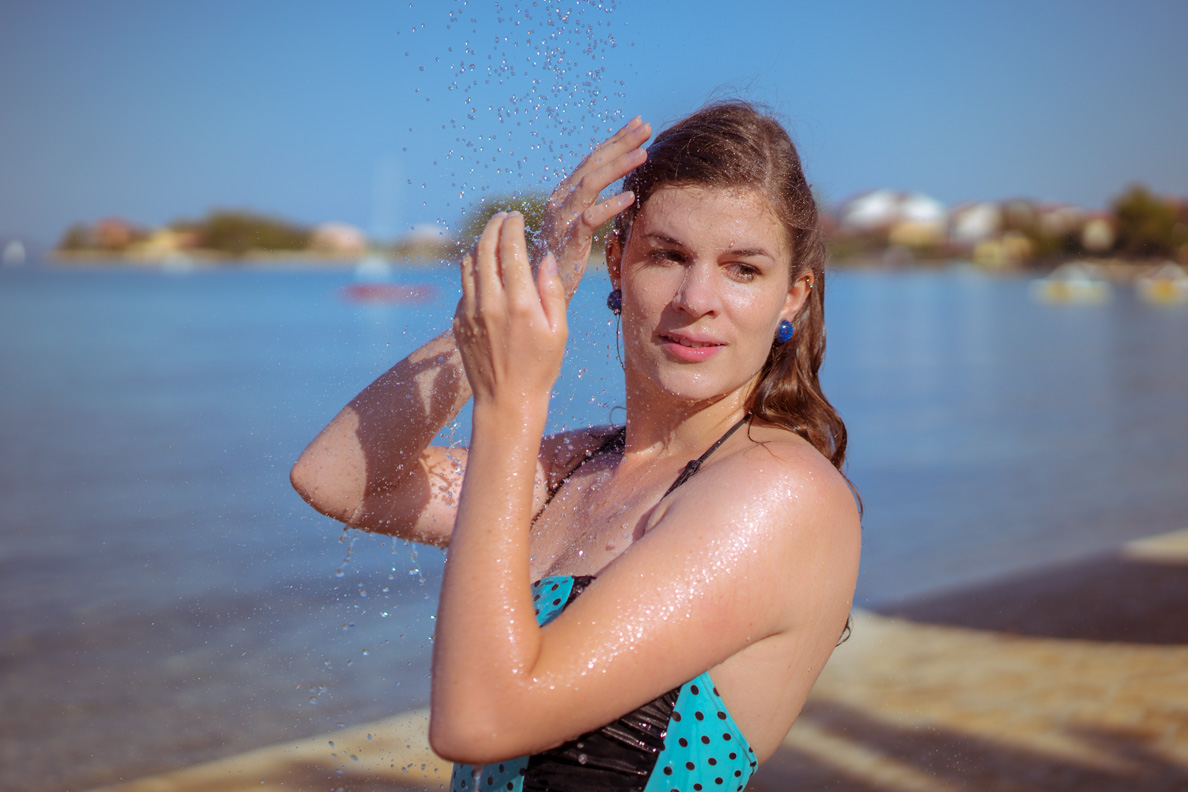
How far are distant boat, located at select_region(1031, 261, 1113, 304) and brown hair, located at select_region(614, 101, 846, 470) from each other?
2634 inches

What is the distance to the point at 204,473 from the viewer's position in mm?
12914

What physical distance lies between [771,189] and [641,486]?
24.0 inches

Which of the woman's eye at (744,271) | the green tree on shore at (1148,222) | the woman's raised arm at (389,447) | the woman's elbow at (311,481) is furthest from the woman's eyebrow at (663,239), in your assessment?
the green tree on shore at (1148,222)

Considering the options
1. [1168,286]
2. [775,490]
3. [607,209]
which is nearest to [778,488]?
[775,490]

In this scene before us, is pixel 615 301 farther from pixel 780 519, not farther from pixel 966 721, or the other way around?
pixel 966 721

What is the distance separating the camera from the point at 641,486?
198cm

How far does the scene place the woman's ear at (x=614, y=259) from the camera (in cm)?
206

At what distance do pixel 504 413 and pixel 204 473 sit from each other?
40.6 feet

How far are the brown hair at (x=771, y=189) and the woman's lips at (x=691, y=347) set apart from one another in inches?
7.2

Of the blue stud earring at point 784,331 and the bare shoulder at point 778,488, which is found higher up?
Answer: the blue stud earring at point 784,331

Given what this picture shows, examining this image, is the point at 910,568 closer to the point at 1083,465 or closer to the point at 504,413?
the point at 1083,465

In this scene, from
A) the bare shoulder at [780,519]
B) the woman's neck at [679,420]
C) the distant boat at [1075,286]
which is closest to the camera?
the bare shoulder at [780,519]

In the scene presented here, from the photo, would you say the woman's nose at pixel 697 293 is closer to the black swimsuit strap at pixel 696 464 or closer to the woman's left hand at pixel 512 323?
the black swimsuit strap at pixel 696 464

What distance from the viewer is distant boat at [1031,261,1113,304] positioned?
214ft
